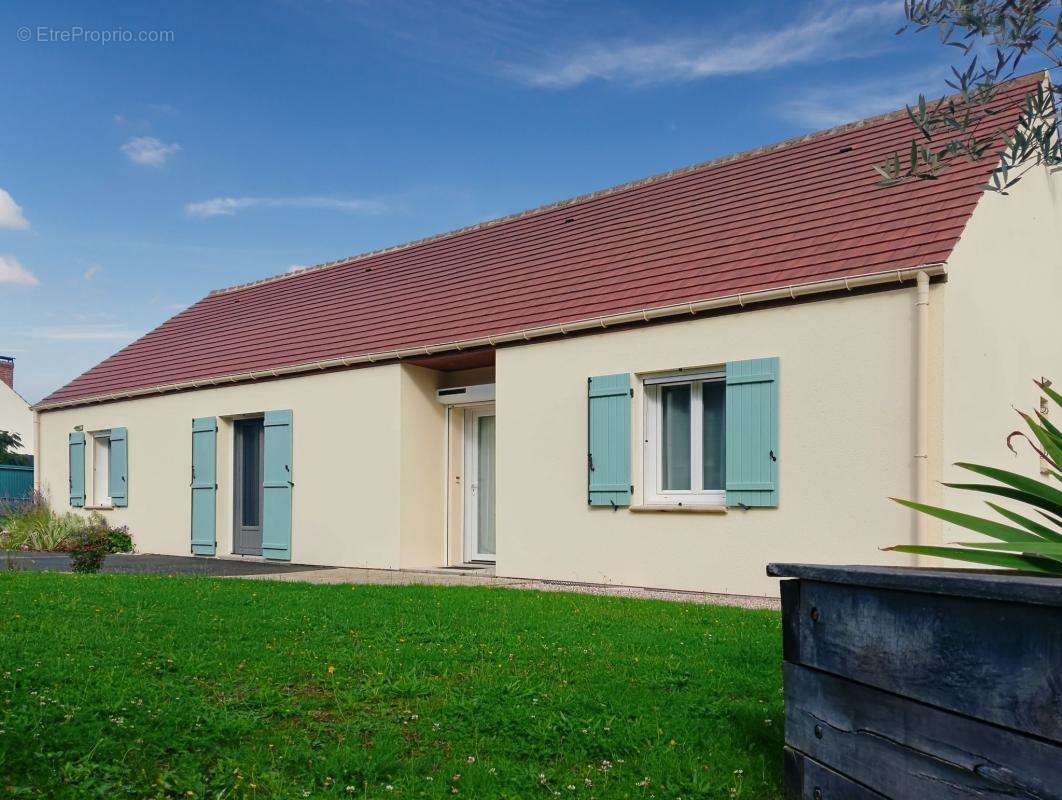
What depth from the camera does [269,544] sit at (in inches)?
591

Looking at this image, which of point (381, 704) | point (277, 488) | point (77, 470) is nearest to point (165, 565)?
point (277, 488)

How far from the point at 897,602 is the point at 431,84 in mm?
15384

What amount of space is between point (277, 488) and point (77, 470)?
636 cm

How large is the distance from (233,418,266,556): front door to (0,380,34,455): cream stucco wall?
75.5 ft

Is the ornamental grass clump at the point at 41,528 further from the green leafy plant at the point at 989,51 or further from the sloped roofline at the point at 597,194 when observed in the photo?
the green leafy plant at the point at 989,51

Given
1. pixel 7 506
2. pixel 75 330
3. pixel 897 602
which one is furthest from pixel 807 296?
pixel 75 330

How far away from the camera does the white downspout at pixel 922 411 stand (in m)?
8.78

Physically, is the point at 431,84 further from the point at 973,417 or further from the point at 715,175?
the point at 973,417

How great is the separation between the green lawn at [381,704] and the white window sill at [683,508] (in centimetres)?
254

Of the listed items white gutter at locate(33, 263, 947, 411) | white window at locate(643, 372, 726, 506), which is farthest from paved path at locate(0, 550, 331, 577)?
white window at locate(643, 372, 726, 506)

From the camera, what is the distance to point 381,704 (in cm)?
483

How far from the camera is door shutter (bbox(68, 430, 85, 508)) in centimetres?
1886

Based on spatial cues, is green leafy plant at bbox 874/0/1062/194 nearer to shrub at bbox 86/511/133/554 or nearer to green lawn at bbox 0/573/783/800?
green lawn at bbox 0/573/783/800

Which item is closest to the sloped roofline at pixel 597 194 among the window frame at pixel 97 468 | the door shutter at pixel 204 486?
the window frame at pixel 97 468
